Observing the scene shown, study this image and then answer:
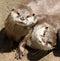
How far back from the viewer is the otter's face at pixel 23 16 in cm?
525

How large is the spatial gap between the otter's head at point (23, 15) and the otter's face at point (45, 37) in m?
0.15

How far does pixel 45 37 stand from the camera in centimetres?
531

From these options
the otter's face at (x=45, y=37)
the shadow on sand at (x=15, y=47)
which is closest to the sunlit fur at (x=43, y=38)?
the otter's face at (x=45, y=37)

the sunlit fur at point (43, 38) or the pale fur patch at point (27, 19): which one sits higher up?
the pale fur patch at point (27, 19)

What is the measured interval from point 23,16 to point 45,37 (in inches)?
16.2

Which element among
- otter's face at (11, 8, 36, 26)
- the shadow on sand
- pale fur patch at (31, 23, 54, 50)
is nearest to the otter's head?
otter's face at (11, 8, 36, 26)

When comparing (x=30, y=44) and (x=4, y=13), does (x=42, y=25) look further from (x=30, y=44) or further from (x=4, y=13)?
(x=4, y=13)

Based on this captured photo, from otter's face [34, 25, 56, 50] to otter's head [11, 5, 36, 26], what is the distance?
0.15 m

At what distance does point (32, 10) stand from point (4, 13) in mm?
472

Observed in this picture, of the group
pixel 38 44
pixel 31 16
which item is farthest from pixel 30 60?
pixel 31 16

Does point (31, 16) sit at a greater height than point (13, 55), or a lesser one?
greater

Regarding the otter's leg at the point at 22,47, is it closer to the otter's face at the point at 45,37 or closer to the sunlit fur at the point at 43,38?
the sunlit fur at the point at 43,38

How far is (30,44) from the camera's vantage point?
552 centimetres

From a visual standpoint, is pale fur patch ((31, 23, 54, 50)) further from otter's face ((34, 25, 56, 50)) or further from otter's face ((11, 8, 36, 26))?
otter's face ((11, 8, 36, 26))
